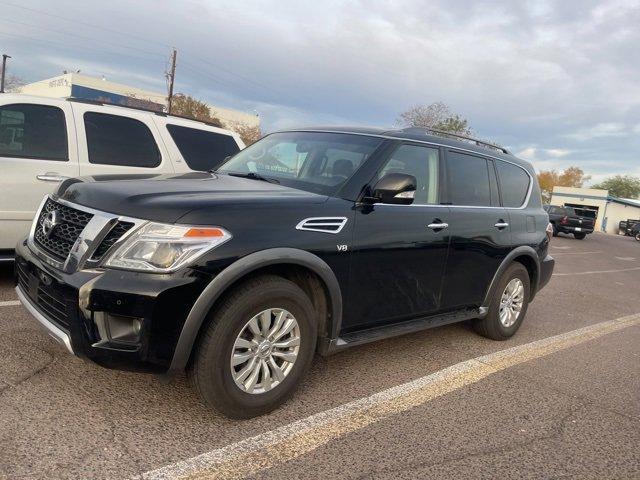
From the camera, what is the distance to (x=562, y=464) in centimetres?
300

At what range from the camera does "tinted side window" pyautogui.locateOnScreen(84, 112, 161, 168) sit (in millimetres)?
5512

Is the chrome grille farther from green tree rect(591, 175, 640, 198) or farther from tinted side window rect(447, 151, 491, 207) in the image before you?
green tree rect(591, 175, 640, 198)

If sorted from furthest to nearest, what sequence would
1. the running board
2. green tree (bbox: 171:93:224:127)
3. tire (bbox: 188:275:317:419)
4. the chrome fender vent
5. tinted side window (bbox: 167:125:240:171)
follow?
green tree (bbox: 171:93:224:127) → tinted side window (bbox: 167:125:240:171) → the running board → the chrome fender vent → tire (bbox: 188:275:317:419)

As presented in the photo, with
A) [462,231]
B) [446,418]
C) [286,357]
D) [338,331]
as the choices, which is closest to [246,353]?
[286,357]

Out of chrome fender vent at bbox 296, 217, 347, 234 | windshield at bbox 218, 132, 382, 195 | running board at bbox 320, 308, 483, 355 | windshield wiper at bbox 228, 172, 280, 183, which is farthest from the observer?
windshield wiper at bbox 228, 172, 280, 183

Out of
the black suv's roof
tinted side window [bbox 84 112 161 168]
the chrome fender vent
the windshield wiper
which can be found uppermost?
the black suv's roof

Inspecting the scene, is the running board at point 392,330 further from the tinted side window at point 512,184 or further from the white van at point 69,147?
the white van at point 69,147

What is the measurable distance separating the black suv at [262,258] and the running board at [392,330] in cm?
1

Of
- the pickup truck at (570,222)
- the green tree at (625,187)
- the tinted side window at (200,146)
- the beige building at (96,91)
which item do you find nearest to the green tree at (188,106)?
the beige building at (96,91)

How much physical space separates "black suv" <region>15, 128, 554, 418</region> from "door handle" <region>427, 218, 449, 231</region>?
2 centimetres

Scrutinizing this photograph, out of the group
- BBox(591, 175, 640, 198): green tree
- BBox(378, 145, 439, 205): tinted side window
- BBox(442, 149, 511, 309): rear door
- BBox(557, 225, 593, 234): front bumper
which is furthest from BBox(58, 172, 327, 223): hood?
BBox(591, 175, 640, 198): green tree

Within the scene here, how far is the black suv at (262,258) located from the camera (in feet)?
8.83

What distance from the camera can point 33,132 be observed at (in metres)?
5.16

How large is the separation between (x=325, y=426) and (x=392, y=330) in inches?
39.6
